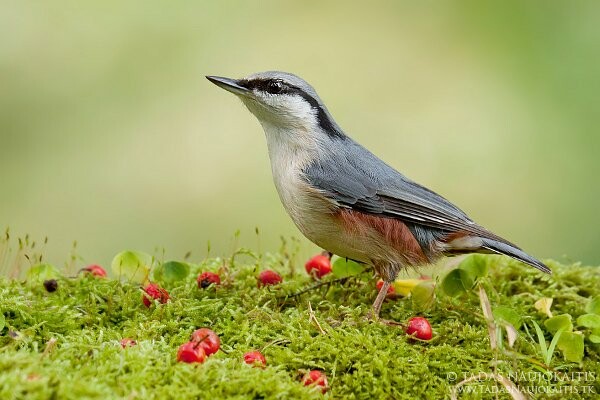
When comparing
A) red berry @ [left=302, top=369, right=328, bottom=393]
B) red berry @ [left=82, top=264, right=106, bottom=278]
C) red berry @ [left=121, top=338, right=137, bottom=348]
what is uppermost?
red berry @ [left=82, top=264, right=106, bottom=278]

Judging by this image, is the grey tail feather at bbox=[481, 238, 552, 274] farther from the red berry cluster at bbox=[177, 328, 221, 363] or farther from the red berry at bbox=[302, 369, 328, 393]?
the red berry cluster at bbox=[177, 328, 221, 363]

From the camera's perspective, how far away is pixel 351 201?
4.06 meters

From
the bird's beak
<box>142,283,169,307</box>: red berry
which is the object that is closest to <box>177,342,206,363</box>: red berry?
<box>142,283,169,307</box>: red berry

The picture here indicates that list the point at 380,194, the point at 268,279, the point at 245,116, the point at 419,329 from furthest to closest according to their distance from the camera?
the point at 245,116 < the point at 380,194 < the point at 268,279 < the point at 419,329

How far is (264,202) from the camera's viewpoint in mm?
8148

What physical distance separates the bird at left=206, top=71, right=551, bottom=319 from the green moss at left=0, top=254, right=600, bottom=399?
0.77 ft

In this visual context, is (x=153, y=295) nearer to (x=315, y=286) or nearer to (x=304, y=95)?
(x=315, y=286)

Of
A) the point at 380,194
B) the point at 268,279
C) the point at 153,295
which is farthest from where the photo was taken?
the point at 380,194

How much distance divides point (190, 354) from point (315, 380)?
1.56 ft

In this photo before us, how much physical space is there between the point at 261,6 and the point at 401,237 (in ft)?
19.1

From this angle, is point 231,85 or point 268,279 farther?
point 231,85

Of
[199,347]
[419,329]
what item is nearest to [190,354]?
[199,347]

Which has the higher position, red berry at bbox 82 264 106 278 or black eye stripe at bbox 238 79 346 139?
black eye stripe at bbox 238 79 346 139

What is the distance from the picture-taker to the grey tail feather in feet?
12.4
